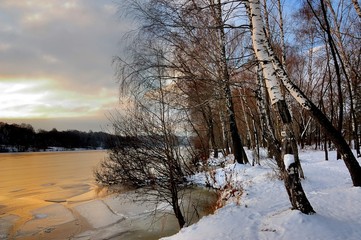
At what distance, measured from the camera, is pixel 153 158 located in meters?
9.73

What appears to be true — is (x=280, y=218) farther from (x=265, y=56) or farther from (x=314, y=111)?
(x=265, y=56)

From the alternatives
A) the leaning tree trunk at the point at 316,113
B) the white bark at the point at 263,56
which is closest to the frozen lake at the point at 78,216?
the leaning tree trunk at the point at 316,113

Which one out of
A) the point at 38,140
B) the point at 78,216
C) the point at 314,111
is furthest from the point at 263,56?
the point at 38,140

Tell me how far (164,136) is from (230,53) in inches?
286

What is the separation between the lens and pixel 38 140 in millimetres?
128750

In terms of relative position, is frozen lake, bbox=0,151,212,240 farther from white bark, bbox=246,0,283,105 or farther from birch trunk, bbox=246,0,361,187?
white bark, bbox=246,0,283,105

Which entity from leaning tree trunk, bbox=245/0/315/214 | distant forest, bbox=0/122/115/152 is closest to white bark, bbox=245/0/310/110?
leaning tree trunk, bbox=245/0/315/214

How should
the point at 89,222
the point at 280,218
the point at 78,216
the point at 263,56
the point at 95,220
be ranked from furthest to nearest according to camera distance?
the point at 78,216, the point at 95,220, the point at 89,222, the point at 280,218, the point at 263,56

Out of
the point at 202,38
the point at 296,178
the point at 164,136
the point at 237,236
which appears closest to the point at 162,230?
the point at 164,136

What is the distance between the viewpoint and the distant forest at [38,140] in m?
117

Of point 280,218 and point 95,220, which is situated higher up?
point 280,218

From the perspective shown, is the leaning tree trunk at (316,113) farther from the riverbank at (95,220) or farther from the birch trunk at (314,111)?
the riverbank at (95,220)

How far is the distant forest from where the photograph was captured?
4592 inches

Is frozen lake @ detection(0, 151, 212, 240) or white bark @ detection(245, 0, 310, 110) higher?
white bark @ detection(245, 0, 310, 110)
